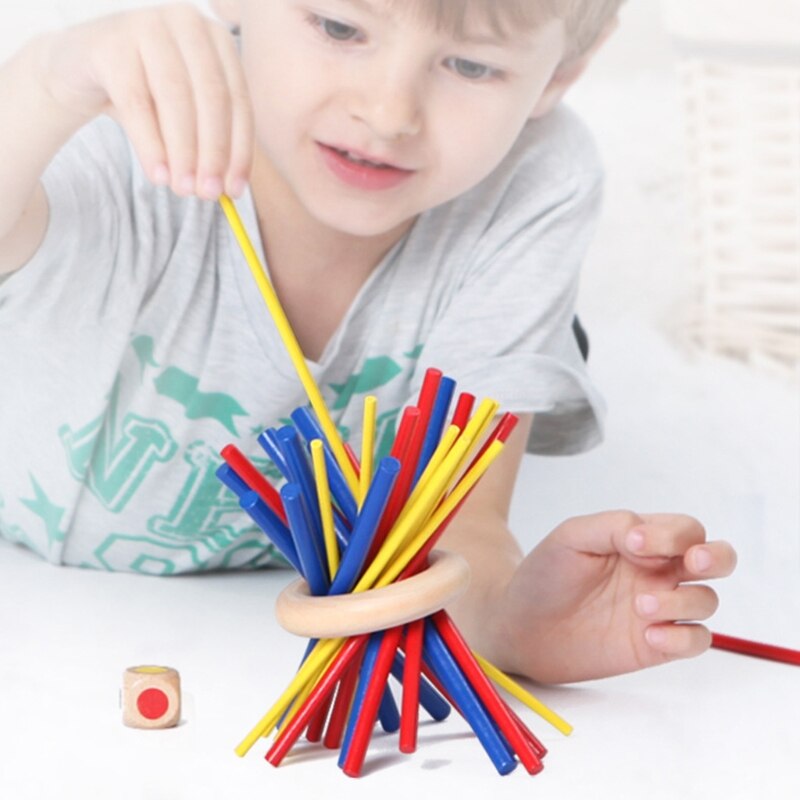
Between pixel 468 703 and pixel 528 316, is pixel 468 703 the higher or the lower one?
the lower one

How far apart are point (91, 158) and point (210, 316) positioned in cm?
12

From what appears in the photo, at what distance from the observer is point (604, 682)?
29.6 inches

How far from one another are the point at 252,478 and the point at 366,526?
0.05 m

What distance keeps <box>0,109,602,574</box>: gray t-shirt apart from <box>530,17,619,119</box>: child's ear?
43 millimetres

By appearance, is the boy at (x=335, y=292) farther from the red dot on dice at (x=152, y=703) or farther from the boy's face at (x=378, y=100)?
the red dot on dice at (x=152, y=703)

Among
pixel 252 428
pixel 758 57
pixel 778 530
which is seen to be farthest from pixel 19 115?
pixel 758 57

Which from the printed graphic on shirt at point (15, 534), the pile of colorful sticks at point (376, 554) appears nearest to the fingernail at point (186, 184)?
the pile of colorful sticks at point (376, 554)

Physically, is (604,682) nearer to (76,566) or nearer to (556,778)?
(556,778)

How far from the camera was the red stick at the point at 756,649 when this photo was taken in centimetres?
80

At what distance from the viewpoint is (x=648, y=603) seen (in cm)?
68

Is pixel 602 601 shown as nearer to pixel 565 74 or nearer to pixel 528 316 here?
pixel 528 316

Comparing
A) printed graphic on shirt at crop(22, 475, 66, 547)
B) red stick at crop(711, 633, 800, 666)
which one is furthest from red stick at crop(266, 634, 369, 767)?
printed graphic on shirt at crop(22, 475, 66, 547)

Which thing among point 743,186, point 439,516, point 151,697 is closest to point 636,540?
point 439,516

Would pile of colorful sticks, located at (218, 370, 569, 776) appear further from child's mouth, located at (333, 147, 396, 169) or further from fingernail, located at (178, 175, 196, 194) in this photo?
child's mouth, located at (333, 147, 396, 169)
